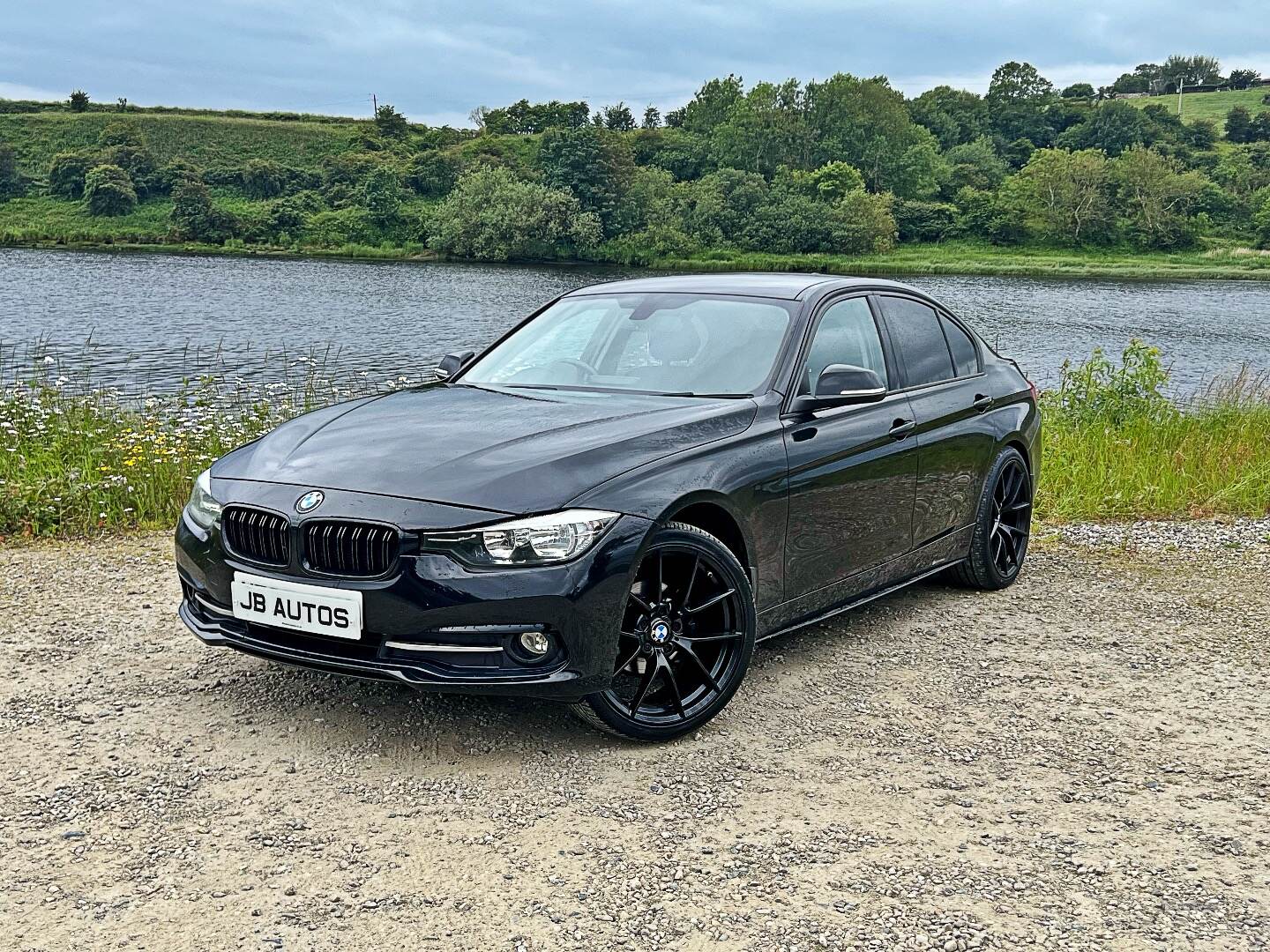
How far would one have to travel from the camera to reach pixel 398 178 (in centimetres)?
9975

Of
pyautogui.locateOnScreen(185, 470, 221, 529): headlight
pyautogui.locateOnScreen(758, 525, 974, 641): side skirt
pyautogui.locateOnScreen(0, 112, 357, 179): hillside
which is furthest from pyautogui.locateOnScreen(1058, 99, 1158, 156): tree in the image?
pyautogui.locateOnScreen(185, 470, 221, 529): headlight

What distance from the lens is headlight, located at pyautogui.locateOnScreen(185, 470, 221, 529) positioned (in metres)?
4.41

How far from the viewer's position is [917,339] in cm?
617

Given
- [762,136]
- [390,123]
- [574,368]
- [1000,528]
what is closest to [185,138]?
[390,123]

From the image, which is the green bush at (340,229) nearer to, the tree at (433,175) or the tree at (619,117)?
the tree at (433,175)

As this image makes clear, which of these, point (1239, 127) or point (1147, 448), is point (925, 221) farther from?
point (1147, 448)

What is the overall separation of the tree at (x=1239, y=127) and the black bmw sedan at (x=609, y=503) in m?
157

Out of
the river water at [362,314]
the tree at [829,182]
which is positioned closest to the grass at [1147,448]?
the river water at [362,314]

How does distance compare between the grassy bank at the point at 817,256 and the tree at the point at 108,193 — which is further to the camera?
the tree at the point at 108,193

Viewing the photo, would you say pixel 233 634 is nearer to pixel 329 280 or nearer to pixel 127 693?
pixel 127 693

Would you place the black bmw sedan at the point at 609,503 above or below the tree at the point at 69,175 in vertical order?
below

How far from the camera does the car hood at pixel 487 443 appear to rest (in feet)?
13.3

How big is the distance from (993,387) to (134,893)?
4.99m

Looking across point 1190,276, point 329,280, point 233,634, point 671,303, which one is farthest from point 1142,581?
point 1190,276
